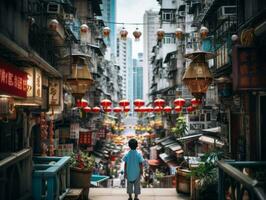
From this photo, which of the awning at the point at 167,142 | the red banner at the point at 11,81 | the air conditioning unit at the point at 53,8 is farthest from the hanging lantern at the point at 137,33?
the awning at the point at 167,142

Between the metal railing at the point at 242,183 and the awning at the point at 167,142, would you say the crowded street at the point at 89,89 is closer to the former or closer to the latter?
the metal railing at the point at 242,183

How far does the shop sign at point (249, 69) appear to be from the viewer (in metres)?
7.14

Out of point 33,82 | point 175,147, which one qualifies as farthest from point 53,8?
point 175,147

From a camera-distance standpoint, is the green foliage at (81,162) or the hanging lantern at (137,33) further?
the hanging lantern at (137,33)

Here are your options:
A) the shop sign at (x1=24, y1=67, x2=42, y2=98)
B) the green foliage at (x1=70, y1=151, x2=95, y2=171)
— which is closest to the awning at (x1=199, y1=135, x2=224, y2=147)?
the green foliage at (x1=70, y1=151, x2=95, y2=171)

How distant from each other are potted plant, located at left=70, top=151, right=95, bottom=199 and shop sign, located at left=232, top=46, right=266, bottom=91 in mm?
5363

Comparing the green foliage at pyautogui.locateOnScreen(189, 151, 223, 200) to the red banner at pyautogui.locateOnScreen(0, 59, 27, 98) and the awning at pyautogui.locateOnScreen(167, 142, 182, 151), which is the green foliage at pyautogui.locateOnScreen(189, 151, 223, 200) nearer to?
the red banner at pyautogui.locateOnScreen(0, 59, 27, 98)

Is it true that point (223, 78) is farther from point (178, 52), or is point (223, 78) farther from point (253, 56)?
point (178, 52)

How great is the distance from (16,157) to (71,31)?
23186mm

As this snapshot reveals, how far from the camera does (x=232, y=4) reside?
17.7 m

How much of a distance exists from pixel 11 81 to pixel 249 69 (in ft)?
14.9

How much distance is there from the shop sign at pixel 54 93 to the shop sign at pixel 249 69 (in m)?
7.55

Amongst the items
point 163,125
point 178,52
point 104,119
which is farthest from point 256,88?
point 104,119

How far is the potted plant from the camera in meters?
10.4
